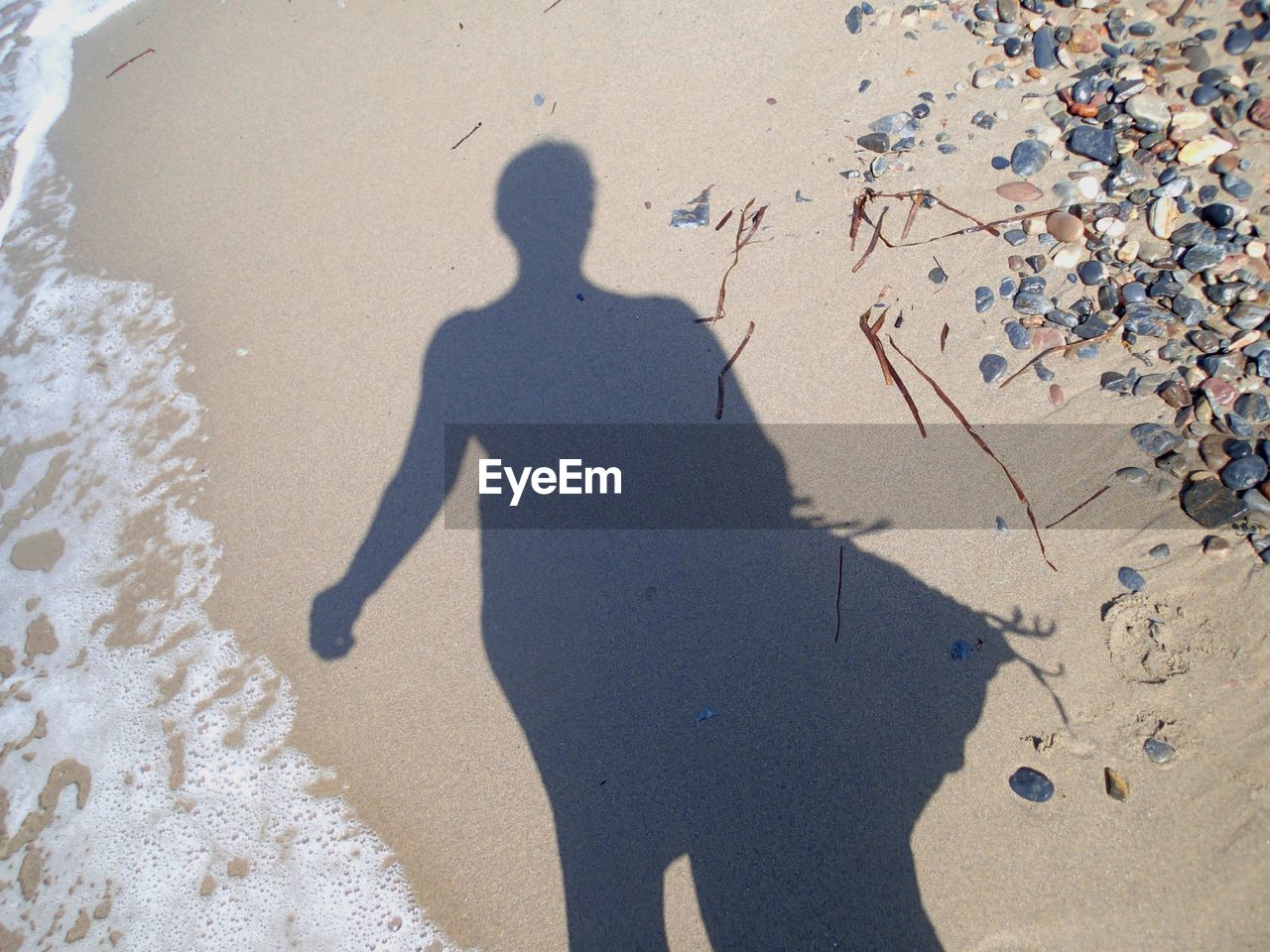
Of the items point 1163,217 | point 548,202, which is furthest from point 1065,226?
point 548,202

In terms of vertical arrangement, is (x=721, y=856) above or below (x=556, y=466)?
below

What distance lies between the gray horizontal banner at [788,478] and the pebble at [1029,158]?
4.09 ft

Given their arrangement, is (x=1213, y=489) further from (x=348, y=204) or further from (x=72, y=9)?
(x=72, y=9)

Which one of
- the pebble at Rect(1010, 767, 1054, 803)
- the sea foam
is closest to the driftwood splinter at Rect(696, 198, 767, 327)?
the pebble at Rect(1010, 767, 1054, 803)

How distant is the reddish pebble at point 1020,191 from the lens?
3111 mm

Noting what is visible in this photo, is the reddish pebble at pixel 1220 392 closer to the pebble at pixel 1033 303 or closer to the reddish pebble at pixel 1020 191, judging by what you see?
the pebble at pixel 1033 303

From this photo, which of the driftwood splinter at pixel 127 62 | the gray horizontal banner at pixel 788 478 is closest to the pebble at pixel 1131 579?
the gray horizontal banner at pixel 788 478

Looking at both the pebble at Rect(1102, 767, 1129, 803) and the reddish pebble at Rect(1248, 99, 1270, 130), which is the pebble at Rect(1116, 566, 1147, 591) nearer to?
the pebble at Rect(1102, 767, 1129, 803)

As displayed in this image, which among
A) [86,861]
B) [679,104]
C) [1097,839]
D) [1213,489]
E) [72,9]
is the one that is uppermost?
[72,9]

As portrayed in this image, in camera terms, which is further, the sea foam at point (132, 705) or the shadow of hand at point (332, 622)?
the shadow of hand at point (332, 622)

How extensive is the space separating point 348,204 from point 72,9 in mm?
3259

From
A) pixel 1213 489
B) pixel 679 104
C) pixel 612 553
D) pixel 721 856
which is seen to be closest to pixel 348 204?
pixel 679 104

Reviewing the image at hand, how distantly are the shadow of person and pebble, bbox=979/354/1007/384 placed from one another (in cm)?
92

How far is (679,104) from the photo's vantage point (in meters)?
3.66
